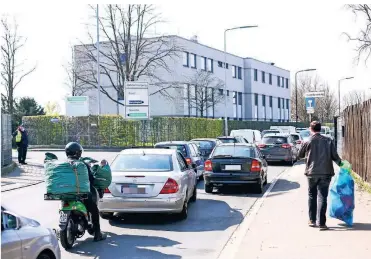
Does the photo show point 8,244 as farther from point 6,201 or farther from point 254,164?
point 254,164

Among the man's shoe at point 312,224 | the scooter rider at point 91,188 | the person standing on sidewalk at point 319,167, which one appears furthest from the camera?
the man's shoe at point 312,224

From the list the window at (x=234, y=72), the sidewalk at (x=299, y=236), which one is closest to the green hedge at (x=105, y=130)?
the window at (x=234, y=72)

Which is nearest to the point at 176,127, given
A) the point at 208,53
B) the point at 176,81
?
the point at 176,81

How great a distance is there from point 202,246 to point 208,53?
5129 centimetres

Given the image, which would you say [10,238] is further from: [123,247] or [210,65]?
[210,65]

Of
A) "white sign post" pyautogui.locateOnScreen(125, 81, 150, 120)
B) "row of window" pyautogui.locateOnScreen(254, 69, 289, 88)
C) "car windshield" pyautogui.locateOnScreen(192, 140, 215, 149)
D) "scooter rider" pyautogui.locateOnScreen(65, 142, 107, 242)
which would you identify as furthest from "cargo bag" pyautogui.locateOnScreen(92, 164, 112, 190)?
"row of window" pyautogui.locateOnScreen(254, 69, 289, 88)

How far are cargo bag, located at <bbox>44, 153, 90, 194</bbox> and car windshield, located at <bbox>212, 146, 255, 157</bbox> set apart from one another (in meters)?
7.45

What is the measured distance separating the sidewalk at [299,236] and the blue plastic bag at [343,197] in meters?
0.20

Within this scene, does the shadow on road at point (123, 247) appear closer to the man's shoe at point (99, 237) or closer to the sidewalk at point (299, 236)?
the man's shoe at point (99, 237)

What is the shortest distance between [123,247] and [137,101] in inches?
1029

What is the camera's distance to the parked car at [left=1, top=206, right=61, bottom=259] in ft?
15.9

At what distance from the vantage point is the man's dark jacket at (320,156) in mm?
8922

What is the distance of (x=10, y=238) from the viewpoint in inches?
192

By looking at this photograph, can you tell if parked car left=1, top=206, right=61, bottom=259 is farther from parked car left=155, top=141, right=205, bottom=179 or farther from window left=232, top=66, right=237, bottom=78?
window left=232, top=66, right=237, bottom=78
